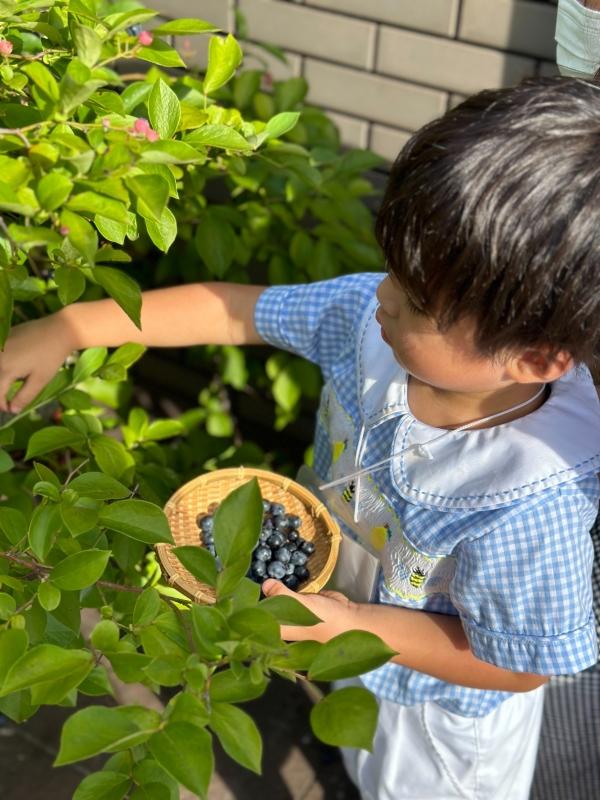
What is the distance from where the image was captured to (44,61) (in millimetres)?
1023

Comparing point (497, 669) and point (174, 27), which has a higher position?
point (174, 27)

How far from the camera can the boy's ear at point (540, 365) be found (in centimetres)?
112

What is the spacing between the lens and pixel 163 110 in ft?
3.04

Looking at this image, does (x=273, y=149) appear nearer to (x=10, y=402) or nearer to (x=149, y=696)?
(x=10, y=402)

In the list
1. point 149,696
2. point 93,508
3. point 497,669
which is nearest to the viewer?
point 93,508

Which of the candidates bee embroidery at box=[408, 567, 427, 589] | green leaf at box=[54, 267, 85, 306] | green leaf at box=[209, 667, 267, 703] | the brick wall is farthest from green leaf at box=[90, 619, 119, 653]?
the brick wall

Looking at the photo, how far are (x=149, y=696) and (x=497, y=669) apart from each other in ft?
3.77

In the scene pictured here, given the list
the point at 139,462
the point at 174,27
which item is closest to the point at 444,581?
the point at 139,462

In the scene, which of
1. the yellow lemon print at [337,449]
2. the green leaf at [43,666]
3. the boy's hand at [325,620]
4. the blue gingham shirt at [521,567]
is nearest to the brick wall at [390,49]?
the yellow lemon print at [337,449]

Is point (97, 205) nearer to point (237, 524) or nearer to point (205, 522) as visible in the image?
point (237, 524)

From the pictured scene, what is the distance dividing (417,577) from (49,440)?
56 centimetres

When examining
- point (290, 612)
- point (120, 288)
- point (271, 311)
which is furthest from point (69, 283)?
point (271, 311)

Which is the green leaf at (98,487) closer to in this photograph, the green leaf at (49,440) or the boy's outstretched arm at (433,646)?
the green leaf at (49,440)

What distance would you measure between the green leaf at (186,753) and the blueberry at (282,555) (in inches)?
23.7
